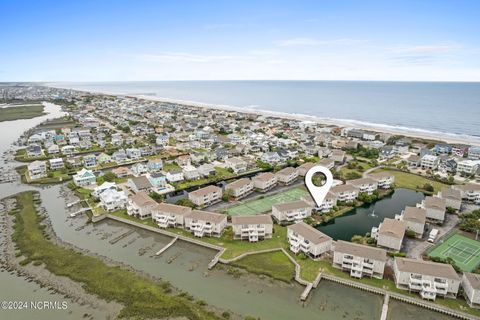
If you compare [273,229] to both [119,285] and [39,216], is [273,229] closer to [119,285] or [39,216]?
[119,285]

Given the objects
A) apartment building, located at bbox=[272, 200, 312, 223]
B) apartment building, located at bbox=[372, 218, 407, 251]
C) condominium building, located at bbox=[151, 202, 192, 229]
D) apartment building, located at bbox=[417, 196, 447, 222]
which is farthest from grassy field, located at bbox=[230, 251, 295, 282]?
apartment building, located at bbox=[417, 196, 447, 222]

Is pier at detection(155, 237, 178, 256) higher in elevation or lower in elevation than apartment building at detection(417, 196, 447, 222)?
lower

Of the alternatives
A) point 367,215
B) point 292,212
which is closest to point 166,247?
point 292,212

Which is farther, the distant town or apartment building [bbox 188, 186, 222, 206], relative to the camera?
apartment building [bbox 188, 186, 222, 206]

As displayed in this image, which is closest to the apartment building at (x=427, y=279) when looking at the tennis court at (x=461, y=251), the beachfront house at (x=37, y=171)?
the tennis court at (x=461, y=251)

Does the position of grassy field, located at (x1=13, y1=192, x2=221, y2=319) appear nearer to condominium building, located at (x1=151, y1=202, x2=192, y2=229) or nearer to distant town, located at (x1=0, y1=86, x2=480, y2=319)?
distant town, located at (x1=0, y1=86, x2=480, y2=319)

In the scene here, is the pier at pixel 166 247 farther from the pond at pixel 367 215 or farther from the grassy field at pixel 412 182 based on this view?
the grassy field at pixel 412 182
